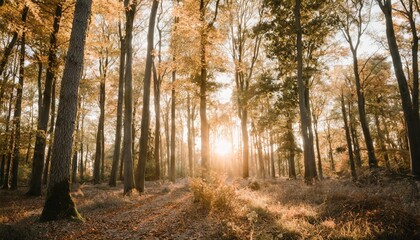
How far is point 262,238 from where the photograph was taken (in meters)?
3.65

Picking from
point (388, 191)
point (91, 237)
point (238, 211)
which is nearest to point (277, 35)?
point (388, 191)

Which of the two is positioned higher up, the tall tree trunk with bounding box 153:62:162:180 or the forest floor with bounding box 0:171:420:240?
the tall tree trunk with bounding box 153:62:162:180

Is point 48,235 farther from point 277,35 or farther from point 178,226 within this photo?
point 277,35

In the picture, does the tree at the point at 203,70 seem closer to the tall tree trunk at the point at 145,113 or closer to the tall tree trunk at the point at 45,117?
the tall tree trunk at the point at 145,113

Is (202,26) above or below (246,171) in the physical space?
above

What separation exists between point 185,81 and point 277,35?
6074 millimetres

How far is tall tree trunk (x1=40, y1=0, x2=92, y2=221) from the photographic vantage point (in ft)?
18.6

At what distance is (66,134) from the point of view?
5.93 metres

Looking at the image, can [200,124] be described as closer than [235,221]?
No

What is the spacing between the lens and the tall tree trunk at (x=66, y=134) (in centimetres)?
567

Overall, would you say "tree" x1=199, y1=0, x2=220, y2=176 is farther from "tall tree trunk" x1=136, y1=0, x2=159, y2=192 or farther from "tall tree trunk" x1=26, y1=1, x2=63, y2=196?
"tall tree trunk" x1=26, y1=1, x2=63, y2=196

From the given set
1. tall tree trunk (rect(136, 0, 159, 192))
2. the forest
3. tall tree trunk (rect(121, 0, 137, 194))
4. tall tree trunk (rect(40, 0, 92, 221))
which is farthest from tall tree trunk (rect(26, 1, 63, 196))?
tall tree trunk (rect(40, 0, 92, 221))

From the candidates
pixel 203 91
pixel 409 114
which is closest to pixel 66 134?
pixel 203 91

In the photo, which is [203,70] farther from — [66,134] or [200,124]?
[66,134]
